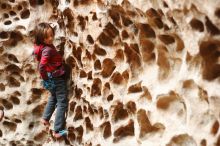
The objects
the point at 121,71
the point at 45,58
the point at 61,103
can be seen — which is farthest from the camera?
the point at 61,103

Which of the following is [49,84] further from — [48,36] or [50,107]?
[48,36]

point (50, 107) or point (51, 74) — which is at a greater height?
point (51, 74)

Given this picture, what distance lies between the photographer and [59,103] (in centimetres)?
302

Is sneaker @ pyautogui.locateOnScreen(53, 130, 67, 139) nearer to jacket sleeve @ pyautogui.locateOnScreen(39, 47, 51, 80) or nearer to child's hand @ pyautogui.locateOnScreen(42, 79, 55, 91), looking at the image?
child's hand @ pyautogui.locateOnScreen(42, 79, 55, 91)

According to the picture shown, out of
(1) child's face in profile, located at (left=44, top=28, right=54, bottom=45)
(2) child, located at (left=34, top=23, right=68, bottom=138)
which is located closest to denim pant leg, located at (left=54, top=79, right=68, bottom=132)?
(2) child, located at (left=34, top=23, right=68, bottom=138)

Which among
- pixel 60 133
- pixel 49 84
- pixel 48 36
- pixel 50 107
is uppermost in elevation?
pixel 48 36

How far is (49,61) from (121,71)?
524mm

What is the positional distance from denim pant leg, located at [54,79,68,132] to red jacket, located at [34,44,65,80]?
7 cm

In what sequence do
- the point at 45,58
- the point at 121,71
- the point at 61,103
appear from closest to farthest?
the point at 121,71 → the point at 45,58 → the point at 61,103

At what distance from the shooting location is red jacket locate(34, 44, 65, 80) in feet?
9.45

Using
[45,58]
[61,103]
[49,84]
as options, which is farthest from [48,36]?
[61,103]

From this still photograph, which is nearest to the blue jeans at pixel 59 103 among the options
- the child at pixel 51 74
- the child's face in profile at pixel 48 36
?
the child at pixel 51 74

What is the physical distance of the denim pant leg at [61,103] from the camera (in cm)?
300

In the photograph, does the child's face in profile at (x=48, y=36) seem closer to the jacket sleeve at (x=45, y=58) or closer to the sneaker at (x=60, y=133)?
the jacket sleeve at (x=45, y=58)
